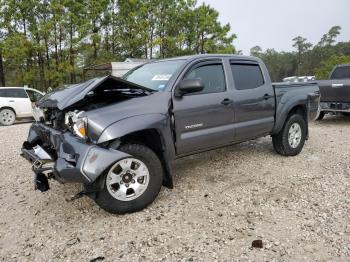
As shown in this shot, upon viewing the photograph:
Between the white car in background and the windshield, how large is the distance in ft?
27.4

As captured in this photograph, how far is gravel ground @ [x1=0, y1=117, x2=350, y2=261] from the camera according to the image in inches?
111

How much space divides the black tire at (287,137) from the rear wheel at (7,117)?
33.0 ft

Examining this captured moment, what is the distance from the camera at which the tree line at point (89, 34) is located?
21.6 meters

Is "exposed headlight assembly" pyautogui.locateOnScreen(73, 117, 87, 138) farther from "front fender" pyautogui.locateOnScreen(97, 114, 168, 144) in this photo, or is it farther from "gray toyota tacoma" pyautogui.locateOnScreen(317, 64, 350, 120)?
"gray toyota tacoma" pyautogui.locateOnScreen(317, 64, 350, 120)

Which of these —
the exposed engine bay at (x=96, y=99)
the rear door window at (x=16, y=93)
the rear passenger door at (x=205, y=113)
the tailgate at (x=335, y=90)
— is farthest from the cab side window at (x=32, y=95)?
the tailgate at (x=335, y=90)

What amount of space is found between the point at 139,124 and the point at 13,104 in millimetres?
10339

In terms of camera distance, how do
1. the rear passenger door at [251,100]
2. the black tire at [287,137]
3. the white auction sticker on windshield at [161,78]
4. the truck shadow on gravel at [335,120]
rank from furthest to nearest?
the truck shadow on gravel at [335,120], the black tire at [287,137], the rear passenger door at [251,100], the white auction sticker on windshield at [161,78]

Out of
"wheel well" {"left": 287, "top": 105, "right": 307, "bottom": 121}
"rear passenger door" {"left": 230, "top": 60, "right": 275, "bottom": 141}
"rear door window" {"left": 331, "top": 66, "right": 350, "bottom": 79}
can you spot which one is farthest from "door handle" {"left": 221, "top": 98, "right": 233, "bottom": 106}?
"rear door window" {"left": 331, "top": 66, "right": 350, "bottom": 79}

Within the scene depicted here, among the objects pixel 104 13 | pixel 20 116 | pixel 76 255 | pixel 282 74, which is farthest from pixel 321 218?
pixel 282 74

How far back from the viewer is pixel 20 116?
12266 mm

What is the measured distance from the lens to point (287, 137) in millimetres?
5523

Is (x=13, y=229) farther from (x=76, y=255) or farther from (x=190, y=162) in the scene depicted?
(x=190, y=162)

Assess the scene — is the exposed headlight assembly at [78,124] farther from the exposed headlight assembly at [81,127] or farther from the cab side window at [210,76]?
the cab side window at [210,76]

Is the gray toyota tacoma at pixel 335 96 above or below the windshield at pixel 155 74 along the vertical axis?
below
